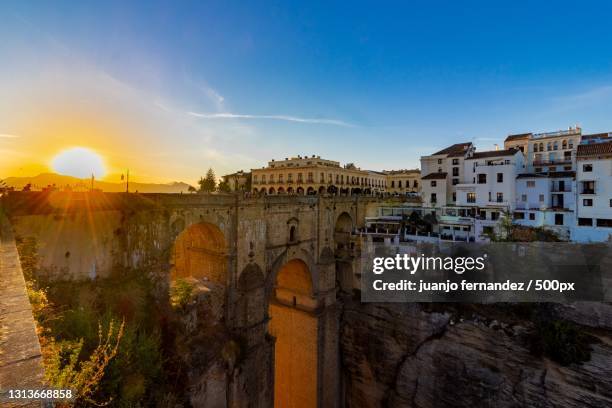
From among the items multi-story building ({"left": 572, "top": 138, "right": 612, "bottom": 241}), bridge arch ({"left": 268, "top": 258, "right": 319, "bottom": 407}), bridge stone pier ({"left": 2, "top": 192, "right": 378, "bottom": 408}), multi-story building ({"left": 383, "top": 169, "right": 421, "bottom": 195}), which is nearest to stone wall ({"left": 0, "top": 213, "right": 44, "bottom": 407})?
bridge stone pier ({"left": 2, "top": 192, "right": 378, "bottom": 408})

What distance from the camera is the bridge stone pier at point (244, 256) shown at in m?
10.8

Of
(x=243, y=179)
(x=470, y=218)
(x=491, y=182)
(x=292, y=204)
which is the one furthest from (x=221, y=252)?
(x=243, y=179)

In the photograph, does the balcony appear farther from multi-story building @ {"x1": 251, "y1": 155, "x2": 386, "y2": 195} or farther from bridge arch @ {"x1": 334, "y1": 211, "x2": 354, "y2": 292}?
bridge arch @ {"x1": 334, "y1": 211, "x2": 354, "y2": 292}

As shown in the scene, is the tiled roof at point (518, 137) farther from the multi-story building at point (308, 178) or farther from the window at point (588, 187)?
the multi-story building at point (308, 178)

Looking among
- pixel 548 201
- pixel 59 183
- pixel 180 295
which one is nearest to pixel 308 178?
pixel 548 201

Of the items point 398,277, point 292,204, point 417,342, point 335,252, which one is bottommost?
point 417,342

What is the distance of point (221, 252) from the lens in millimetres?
17344

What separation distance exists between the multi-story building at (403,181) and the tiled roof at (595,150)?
28.2m

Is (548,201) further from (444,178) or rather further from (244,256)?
(244,256)

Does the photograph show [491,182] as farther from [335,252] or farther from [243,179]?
[243,179]

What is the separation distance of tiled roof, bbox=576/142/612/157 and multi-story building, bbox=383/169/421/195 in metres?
28.2

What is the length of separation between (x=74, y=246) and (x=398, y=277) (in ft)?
71.2

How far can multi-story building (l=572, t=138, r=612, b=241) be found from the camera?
24.6 meters

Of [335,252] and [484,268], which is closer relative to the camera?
[484,268]
